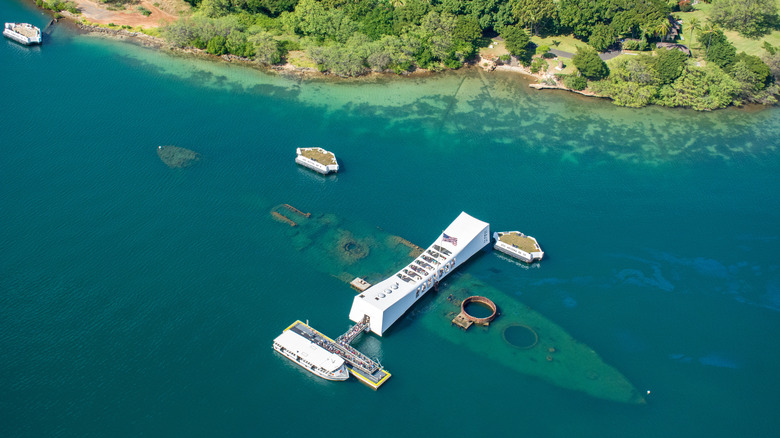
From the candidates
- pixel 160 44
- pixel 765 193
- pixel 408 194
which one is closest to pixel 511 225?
pixel 408 194

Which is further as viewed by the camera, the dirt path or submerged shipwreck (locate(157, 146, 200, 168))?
the dirt path

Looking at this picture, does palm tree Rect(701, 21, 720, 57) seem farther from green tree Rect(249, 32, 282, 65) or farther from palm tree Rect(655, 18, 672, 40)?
green tree Rect(249, 32, 282, 65)

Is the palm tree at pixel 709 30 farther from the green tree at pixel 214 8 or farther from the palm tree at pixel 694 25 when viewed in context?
the green tree at pixel 214 8

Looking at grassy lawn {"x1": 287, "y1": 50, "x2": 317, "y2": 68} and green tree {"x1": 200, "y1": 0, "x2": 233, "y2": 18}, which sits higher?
green tree {"x1": 200, "y1": 0, "x2": 233, "y2": 18}

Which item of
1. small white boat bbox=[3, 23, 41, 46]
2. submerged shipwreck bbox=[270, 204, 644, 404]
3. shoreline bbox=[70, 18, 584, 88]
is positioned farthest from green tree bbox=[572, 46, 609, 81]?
small white boat bbox=[3, 23, 41, 46]

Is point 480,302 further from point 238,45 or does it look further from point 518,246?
point 238,45

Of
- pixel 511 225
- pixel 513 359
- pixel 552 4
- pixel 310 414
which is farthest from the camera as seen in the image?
pixel 552 4

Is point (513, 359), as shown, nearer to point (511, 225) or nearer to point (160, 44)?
point (511, 225)
